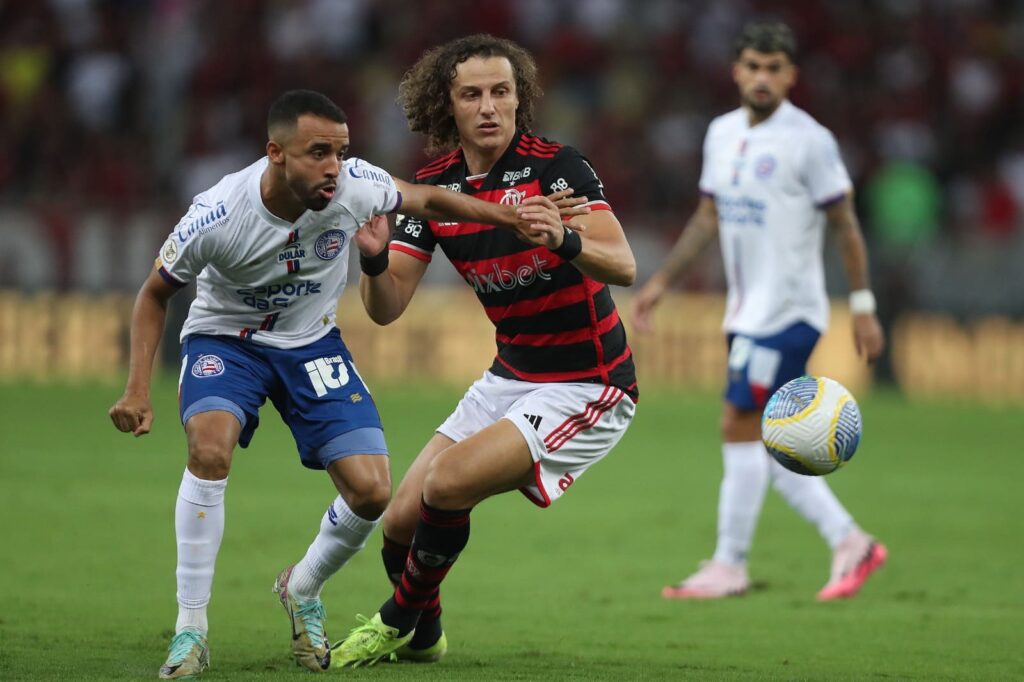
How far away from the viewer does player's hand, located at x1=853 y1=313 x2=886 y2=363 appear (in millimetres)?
8125

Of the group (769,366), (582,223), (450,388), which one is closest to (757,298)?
(769,366)

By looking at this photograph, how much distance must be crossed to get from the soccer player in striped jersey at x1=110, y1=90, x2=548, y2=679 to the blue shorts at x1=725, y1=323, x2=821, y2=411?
103 inches

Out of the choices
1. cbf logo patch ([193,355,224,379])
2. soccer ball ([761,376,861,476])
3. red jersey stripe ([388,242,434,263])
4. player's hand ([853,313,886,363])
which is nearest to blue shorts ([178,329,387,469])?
cbf logo patch ([193,355,224,379])

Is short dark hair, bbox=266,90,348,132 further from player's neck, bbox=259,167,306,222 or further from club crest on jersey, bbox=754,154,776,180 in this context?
club crest on jersey, bbox=754,154,776,180

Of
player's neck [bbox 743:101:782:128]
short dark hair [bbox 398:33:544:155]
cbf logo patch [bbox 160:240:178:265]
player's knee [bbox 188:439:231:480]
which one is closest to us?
player's knee [bbox 188:439:231:480]

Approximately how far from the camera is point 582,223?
6.06m

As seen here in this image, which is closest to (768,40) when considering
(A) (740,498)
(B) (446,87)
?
(A) (740,498)

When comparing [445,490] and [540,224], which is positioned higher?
[540,224]

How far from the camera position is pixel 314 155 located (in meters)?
5.79

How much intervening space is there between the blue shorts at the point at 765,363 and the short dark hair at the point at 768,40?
1442 mm

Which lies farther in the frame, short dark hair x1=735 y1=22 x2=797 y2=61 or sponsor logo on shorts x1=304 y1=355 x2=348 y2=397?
short dark hair x1=735 y1=22 x2=797 y2=61

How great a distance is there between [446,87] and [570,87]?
1491 centimetres

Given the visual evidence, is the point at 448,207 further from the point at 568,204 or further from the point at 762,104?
the point at 762,104

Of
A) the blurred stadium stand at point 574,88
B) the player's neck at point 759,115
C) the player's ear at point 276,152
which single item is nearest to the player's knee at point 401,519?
the player's ear at point 276,152
